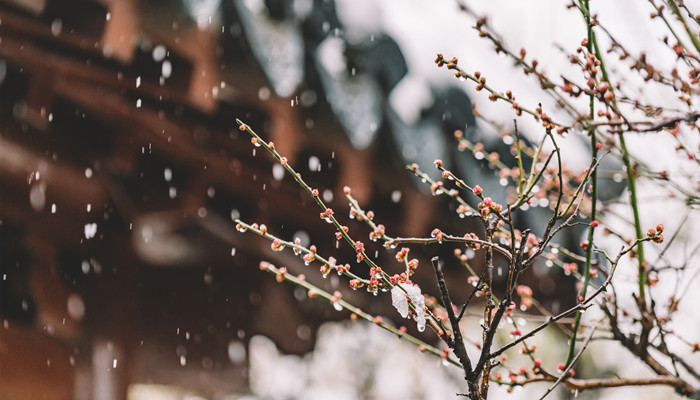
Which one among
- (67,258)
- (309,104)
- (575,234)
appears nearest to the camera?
(309,104)

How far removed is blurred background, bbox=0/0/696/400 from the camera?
215 cm

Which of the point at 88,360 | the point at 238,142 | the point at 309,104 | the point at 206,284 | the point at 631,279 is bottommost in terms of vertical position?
the point at 88,360

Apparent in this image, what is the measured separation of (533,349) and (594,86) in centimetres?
46

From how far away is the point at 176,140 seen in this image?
2443 mm

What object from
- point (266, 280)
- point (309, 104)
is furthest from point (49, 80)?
point (266, 280)

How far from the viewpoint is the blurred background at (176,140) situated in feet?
7.05

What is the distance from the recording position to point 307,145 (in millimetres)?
2613

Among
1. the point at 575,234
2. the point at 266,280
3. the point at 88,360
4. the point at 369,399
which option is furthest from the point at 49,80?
the point at 369,399

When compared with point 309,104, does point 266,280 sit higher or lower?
lower

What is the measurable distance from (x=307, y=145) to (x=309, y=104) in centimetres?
21

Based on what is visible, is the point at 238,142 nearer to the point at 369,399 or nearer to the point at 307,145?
the point at 307,145

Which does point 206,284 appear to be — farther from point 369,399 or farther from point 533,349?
point 369,399

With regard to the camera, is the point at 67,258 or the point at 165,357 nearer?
the point at 67,258

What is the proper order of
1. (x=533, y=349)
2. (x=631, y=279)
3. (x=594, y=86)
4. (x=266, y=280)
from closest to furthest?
(x=594, y=86) → (x=533, y=349) → (x=631, y=279) → (x=266, y=280)
